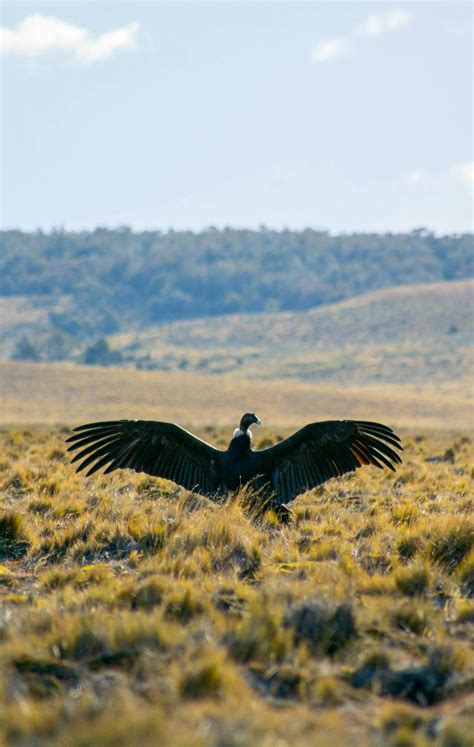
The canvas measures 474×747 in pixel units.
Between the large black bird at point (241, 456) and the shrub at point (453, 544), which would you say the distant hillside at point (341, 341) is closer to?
the large black bird at point (241, 456)

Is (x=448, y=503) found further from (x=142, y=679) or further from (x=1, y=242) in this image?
(x=1, y=242)

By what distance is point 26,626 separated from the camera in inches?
240

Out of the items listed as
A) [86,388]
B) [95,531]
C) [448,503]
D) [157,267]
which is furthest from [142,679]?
[157,267]

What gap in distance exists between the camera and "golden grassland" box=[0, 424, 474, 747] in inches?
181

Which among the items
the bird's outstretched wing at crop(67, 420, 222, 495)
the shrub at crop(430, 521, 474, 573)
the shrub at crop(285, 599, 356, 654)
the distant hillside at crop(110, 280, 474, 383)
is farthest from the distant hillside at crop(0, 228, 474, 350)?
the shrub at crop(285, 599, 356, 654)

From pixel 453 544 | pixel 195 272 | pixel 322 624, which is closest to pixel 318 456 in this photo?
pixel 453 544

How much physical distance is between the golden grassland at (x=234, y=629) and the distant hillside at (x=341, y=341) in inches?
2960

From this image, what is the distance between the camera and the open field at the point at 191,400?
55000mm

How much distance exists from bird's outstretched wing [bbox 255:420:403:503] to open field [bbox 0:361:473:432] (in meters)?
40.2

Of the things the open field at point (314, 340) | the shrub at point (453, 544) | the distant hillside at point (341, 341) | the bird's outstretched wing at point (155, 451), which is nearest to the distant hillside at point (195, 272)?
the open field at point (314, 340)

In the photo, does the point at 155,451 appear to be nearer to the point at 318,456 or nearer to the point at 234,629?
the point at 318,456

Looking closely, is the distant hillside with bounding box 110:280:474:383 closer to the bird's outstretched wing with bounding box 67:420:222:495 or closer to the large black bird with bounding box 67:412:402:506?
the large black bird with bounding box 67:412:402:506

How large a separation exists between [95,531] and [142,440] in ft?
4.04

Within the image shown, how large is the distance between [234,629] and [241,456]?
4.50m
